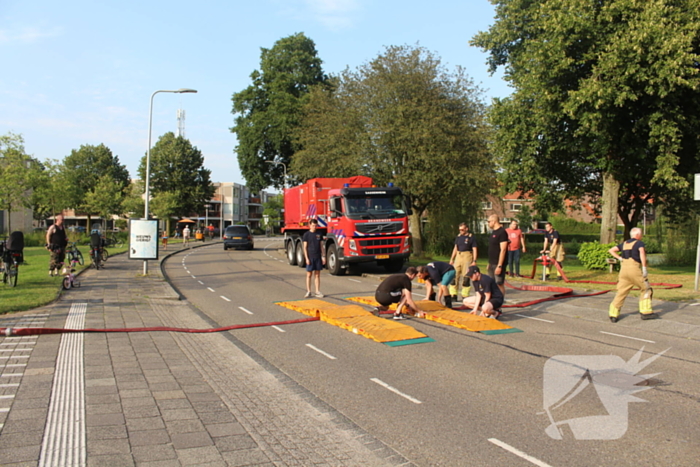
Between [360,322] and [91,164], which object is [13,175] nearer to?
[360,322]

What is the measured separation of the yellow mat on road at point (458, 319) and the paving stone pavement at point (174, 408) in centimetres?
370

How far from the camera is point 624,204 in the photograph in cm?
3019

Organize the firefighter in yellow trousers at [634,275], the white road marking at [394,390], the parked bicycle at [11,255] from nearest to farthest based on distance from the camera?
1. the white road marking at [394,390]
2. the firefighter in yellow trousers at [634,275]
3. the parked bicycle at [11,255]

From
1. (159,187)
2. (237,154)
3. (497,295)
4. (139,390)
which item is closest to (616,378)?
(497,295)

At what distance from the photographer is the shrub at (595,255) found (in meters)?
Result: 19.3

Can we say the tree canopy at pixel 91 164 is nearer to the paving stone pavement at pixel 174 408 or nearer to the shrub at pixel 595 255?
the shrub at pixel 595 255

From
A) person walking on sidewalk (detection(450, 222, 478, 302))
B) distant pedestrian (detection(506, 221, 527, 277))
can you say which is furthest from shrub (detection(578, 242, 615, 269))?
person walking on sidewalk (detection(450, 222, 478, 302))

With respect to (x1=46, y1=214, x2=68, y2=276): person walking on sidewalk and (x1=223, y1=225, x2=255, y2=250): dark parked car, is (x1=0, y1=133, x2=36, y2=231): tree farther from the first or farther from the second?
(x1=46, y1=214, x2=68, y2=276): person walking on sidewalk

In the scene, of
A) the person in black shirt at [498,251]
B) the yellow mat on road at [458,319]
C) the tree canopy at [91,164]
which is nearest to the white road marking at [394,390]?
the yellow mat on road at [458,319]

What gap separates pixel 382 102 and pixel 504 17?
6775 millimetres

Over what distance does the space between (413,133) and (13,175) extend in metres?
25.7

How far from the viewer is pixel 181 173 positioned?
7862cm

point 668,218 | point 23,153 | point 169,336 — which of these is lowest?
point 169,336

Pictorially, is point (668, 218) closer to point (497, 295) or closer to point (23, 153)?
point (497, 295)
